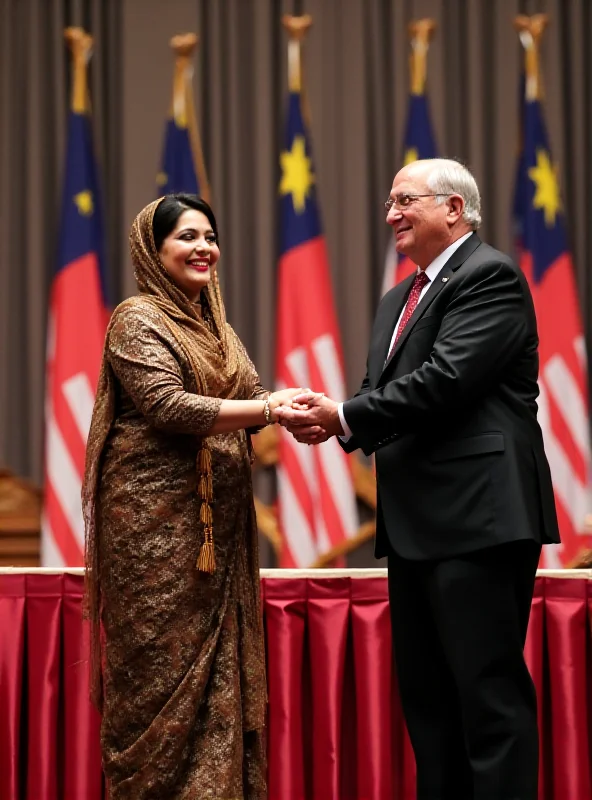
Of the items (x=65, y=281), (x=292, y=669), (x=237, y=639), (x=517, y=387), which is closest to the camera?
(x=517, y=387)

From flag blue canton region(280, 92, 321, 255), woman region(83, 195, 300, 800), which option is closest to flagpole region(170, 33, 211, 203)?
flag blue canton region(280, 92, 321, 255)

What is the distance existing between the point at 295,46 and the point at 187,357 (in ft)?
10.5

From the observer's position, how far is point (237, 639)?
Result: 2449mm

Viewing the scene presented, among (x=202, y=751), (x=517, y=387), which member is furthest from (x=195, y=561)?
(x=517, y=387)

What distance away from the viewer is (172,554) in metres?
2.36

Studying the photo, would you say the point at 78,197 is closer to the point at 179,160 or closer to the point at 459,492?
the point at 179,160

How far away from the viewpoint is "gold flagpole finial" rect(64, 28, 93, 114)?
5.09 metres

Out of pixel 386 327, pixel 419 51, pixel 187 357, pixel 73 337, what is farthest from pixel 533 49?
pixel 187 357

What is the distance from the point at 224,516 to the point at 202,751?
0.52 meters

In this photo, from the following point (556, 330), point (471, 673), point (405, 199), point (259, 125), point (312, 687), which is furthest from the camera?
point (259, 125)

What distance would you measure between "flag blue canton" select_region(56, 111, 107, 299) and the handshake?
2.84m

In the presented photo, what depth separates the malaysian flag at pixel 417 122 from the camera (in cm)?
507

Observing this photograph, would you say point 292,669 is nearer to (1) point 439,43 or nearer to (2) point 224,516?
(2) point 224,516

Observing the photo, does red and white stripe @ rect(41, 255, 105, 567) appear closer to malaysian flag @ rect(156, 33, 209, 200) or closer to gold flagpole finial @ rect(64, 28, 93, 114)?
malaysian flag @ rect(156, 33, 209, 200)
